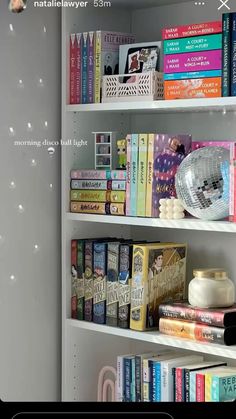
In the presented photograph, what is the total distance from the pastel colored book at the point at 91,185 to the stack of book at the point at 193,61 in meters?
0.27

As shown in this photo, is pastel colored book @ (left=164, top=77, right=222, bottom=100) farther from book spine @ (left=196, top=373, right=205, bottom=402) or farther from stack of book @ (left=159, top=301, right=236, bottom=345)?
book spine @ (left=196, top=373, right=205, bottom=402)

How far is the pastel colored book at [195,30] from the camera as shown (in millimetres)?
1643

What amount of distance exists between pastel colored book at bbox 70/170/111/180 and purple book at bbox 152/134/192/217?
0.50 feet

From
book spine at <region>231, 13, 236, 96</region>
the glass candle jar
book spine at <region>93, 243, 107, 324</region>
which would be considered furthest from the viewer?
book spine at <region>93, 243, 107, 324</region>

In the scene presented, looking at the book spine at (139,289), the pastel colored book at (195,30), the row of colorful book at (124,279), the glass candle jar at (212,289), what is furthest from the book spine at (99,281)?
the pastel colored book at (195,30)

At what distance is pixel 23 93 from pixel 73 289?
1.60ft

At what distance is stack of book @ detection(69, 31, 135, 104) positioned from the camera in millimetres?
1885

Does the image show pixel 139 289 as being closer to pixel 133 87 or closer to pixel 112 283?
pixel 112 283

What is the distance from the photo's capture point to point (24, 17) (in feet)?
6.18

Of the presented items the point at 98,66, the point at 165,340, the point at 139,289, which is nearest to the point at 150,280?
the point at 139,289

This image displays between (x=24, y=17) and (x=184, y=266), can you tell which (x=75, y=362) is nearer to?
(x=184, y=266)

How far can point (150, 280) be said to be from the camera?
182 cm

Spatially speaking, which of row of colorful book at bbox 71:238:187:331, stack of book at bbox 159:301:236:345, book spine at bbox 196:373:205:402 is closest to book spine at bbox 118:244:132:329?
row of colorful book at bbox 71:238:187:331
